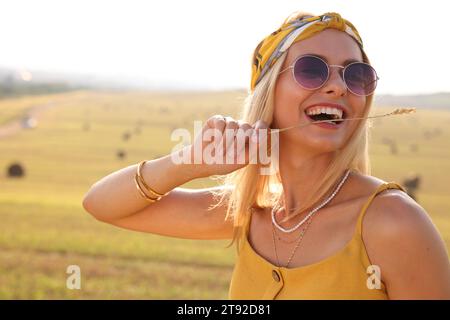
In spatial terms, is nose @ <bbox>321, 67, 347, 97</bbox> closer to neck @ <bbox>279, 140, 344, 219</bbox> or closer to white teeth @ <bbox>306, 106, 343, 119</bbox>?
white teeth @ <bbox>306, 106, 343, 119</bbox>

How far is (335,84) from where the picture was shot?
2.94 m

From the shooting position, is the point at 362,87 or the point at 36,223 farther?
the point at 36,223

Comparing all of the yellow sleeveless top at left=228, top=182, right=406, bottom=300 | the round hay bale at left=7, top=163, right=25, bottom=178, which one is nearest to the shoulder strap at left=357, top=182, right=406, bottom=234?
the yellow sleeveless top at left=228, top=182, right=406, bottom=300

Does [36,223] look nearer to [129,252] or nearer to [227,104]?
[129,252]

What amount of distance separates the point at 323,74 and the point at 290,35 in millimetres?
270

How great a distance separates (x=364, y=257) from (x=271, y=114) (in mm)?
853

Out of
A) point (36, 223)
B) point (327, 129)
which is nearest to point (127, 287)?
point (36, 223)

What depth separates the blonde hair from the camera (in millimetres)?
3000

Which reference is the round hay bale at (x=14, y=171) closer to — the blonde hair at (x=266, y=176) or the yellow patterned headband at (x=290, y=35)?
the blonde hair at (x=266, y=176)

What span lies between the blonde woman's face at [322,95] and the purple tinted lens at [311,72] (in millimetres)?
34

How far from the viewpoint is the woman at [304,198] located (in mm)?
2500

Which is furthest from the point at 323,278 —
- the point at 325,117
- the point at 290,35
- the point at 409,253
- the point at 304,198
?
the point at 290,35

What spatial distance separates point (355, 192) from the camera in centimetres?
287

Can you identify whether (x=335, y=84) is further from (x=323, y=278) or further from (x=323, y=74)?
(x=323, y=278)
